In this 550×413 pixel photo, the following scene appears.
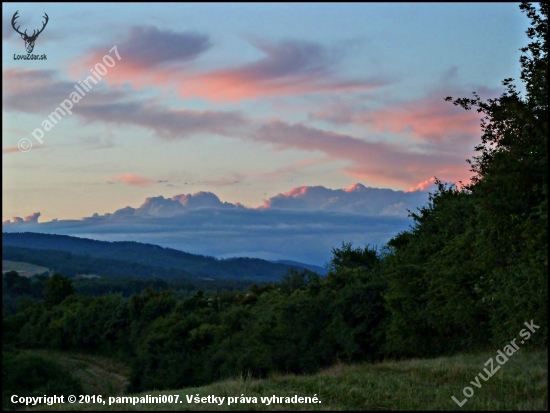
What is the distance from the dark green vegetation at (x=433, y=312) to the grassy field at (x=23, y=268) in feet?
398

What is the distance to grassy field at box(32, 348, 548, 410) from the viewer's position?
12633 mm

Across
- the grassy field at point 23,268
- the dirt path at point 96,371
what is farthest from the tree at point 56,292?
the grassy field at point 23,268

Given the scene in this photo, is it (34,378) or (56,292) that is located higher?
(56,292)

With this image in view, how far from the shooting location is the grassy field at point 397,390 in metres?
12.6

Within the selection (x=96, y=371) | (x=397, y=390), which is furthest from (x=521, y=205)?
(x=96, y=371)

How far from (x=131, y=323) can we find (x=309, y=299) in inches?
1535

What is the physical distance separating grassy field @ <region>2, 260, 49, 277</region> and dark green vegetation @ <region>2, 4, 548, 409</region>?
121 m

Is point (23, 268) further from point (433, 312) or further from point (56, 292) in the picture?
point (433, 312)

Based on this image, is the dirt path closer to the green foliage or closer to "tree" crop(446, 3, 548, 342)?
the green foliage

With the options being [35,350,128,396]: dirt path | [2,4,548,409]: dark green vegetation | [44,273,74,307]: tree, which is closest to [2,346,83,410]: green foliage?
[35,350,128,396]: dirt path

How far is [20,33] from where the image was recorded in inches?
758

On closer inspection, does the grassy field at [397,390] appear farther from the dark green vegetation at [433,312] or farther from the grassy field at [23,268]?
the grassy field at [23,268]

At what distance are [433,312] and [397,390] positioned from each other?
498 inches

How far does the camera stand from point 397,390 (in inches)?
571
